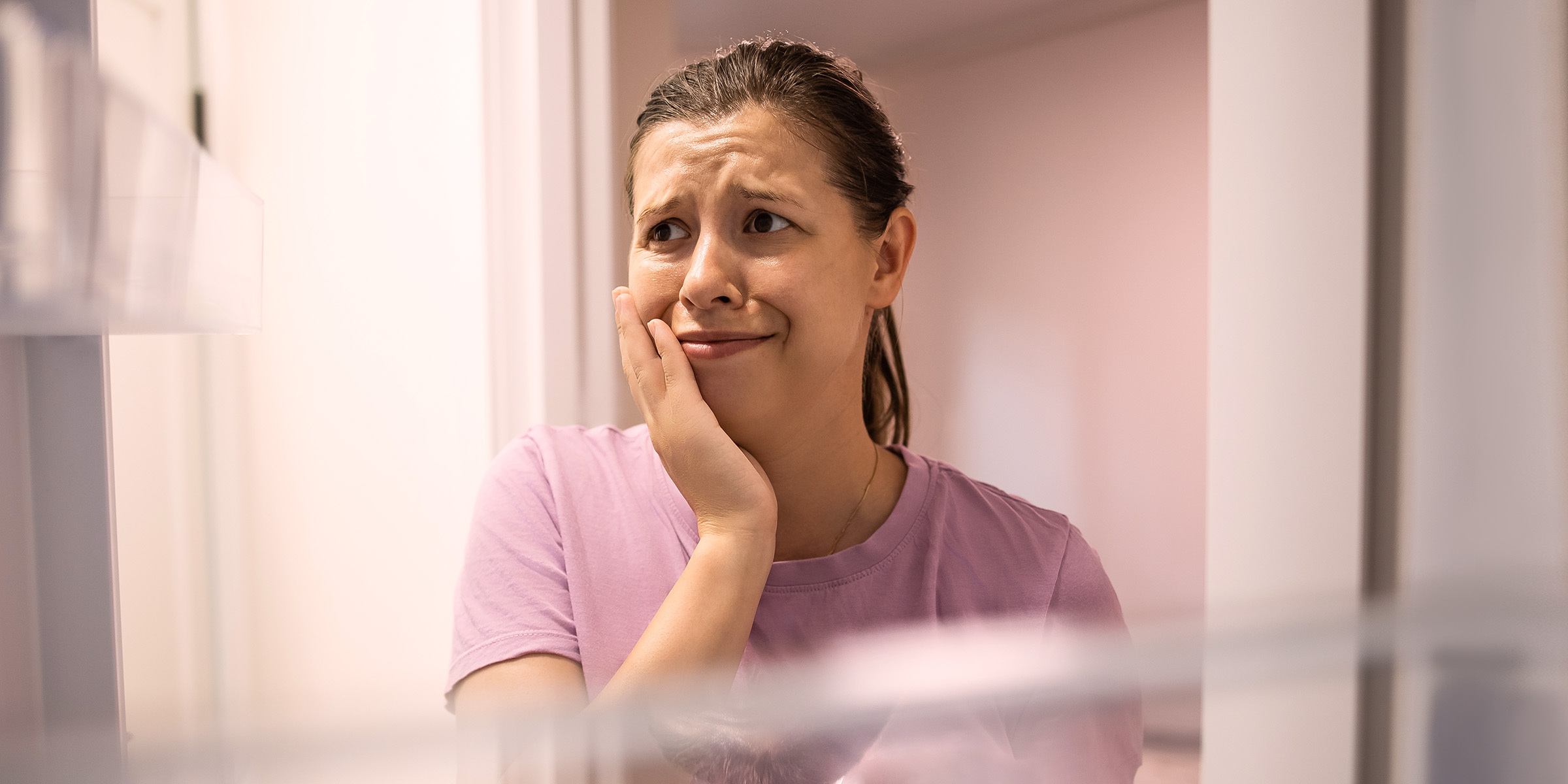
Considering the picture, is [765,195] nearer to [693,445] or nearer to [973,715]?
[693,445]

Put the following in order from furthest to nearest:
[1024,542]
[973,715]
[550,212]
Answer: [550,212] → [1024,542] → [973,715]

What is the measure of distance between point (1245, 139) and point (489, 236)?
566 mm

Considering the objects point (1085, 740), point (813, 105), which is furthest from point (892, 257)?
point (1085, 740)

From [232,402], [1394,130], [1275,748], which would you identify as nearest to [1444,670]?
[1275,748]

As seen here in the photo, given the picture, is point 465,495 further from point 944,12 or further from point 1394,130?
point 1394,130

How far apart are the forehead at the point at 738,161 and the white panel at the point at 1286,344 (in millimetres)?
244

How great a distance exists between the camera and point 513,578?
0.47 m

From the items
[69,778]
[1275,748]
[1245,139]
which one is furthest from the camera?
[1245,139]

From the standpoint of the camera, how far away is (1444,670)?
0.23 m

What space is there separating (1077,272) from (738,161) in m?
0.27

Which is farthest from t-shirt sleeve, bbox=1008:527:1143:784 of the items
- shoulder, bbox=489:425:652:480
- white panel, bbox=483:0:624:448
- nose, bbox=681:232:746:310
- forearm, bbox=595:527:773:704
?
white panel, bbox=483:0:624:448

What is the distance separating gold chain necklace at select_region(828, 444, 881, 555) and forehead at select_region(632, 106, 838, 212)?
19 centimetres

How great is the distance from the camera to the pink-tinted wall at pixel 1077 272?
0.52 m

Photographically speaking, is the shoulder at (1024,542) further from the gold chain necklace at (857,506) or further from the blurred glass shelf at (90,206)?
the blurred glass shelf at (90,206)
